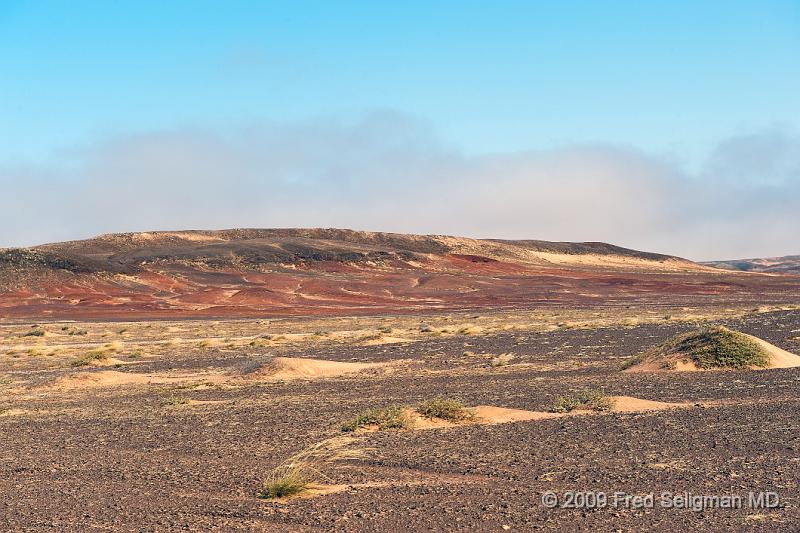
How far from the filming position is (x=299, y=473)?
10953 millimetres

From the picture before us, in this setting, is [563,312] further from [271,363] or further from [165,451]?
[165,451]

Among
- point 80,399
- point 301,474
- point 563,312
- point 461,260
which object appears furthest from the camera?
point 461,260

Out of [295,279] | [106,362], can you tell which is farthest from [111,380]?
[295,279]

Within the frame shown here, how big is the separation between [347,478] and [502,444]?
3.03m

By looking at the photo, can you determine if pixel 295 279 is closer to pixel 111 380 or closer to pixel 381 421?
pixel 111 380

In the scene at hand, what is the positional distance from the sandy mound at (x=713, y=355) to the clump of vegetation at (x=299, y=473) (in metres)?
13.5

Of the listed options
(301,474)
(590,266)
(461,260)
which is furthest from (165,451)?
(590,266)

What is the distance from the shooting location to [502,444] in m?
13.4

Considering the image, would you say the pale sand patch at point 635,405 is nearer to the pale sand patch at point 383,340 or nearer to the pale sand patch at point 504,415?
the pale sand patch at point 504,415

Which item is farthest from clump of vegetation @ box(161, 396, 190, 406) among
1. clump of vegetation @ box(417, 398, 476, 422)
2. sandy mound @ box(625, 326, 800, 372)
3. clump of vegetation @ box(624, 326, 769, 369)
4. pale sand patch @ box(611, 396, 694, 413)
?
clump of vegetation @ box(624, 326, 769, 369)

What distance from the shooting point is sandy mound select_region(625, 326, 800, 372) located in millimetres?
23031

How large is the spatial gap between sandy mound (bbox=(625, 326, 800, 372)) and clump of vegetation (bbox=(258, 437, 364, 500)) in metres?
13.5

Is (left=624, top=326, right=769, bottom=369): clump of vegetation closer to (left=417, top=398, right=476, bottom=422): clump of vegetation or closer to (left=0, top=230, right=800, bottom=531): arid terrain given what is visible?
(left=0, top=230, right=800, bottom=531): arid terrain

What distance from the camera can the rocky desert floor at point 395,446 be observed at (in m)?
9.57
